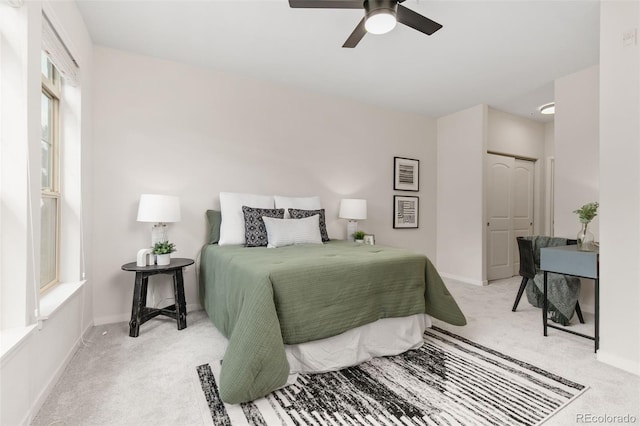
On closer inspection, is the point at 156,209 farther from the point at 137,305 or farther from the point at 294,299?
the point at 294,299

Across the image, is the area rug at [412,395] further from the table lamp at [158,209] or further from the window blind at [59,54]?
the window blind at [59,54]

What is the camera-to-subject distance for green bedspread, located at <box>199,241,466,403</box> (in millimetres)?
1615

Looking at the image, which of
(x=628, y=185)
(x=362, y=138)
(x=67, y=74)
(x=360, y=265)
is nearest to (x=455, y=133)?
(x=362, y=138)

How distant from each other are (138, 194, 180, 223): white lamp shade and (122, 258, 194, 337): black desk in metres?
0.41

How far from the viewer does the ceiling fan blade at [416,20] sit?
1932 mm

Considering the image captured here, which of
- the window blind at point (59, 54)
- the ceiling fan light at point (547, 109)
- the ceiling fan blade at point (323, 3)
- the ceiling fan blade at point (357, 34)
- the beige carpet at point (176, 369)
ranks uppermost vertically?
the ceiling fan light at point (547, 109)

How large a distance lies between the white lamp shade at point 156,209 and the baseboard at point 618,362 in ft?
11.3

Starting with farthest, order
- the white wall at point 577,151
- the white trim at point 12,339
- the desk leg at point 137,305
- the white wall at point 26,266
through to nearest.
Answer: the white wall at point 577,151, the desk leg at point 137,305, the white wall at point 26,266, the white trim at point 12,339

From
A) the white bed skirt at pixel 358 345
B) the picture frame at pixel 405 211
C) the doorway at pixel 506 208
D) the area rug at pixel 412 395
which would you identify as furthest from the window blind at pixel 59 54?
the doorway at pixel 506 208

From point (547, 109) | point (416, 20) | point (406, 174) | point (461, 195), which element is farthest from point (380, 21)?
point (547, 109)

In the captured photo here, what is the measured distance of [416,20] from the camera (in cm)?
201

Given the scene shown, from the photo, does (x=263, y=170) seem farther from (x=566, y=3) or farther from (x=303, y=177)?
(x=566, y=3)

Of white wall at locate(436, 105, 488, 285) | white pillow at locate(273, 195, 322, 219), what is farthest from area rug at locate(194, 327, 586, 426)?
white wall at locate(436, 105, 488, 285)

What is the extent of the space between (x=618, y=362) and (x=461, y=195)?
294 centimetres
